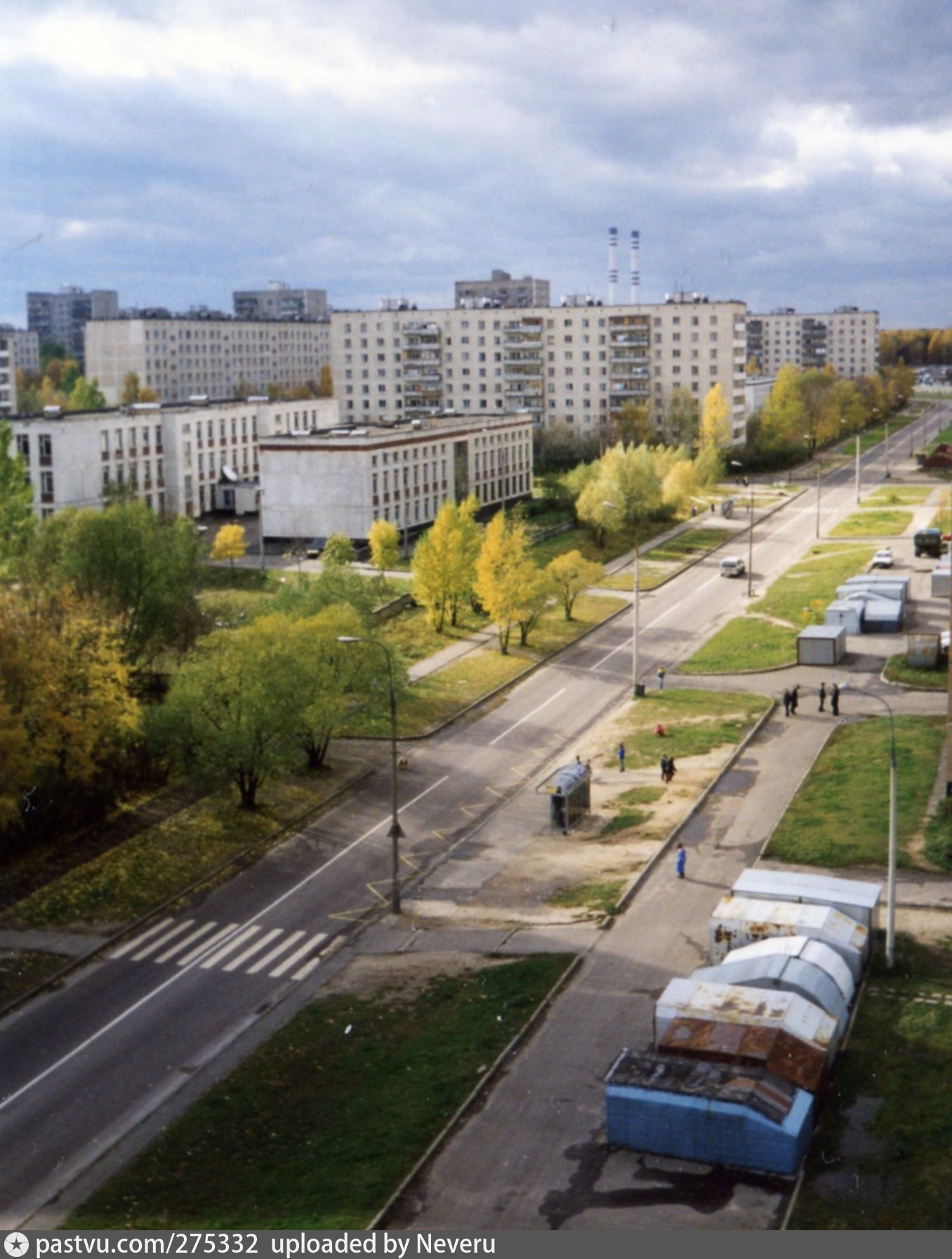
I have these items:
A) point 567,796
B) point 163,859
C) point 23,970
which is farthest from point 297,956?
point 567,796

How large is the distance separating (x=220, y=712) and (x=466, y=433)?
2405 inches

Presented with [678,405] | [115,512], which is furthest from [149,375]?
[115,512]

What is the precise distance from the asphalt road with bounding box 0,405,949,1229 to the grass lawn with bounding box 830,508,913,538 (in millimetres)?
41166

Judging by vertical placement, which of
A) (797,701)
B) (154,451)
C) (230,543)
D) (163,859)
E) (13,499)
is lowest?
(163,859)

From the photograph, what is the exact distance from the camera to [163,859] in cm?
3781

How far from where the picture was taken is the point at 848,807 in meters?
39.2

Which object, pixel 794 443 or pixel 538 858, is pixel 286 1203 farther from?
pixel 794 443

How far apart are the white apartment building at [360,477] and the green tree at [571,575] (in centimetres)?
2155

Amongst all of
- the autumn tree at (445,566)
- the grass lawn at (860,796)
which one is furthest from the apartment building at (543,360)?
the grass lawn at (860,796)

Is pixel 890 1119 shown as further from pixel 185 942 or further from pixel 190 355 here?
pixel 190 355

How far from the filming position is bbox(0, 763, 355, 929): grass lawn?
34.4 metres

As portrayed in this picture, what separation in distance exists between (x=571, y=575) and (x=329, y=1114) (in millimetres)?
44822

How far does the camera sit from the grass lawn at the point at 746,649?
58781 mm

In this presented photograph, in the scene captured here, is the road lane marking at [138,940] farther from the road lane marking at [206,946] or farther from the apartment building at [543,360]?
the apartment building at [543,360]
